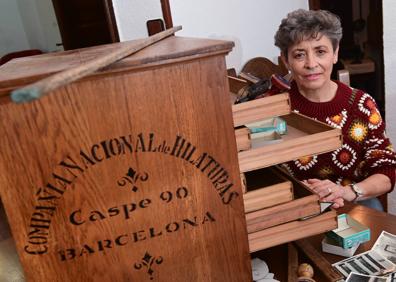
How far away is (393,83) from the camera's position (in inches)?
86.4

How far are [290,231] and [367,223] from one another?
34 cm

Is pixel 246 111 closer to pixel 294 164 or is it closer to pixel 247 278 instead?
pixel 247 278

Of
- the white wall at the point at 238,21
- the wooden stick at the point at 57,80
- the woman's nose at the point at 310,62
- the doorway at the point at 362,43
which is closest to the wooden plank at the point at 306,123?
the woman's nose at the point at 310,62

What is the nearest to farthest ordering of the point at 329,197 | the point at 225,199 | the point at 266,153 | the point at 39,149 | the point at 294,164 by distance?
the point at 39,149, the point at 225,199, the point at 266,153, the point at 329,197, the point at 294,164

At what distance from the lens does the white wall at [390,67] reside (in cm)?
207

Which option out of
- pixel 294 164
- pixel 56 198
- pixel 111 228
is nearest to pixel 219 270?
pixel 111 228

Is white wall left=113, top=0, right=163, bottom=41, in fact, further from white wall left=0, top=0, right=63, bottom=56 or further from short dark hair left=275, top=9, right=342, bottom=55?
white wall left=0, top=0, right=63, bottom=56

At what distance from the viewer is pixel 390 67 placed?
2.18 metres

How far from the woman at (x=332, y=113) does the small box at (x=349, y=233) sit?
16.1 inches

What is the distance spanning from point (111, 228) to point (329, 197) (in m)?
0.71

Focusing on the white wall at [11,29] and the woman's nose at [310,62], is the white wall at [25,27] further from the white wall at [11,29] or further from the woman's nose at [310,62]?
the woman's nose at [310,62]

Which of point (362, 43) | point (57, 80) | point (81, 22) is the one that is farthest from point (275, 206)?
point (362, 43)

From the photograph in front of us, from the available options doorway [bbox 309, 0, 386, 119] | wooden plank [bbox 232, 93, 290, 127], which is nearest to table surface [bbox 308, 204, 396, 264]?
wooden plank [bbox 232, 93, 290, 127]

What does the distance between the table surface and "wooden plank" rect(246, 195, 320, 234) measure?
0.53 feet
